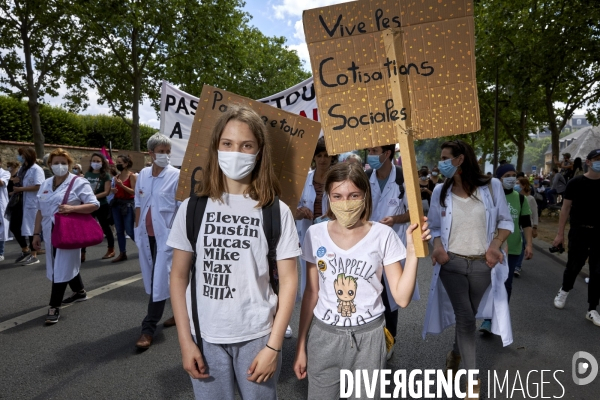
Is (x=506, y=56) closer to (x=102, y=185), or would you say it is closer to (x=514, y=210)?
(x=514, y=210)

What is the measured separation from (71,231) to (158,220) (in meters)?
1.17

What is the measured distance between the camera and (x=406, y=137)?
81.8 inches

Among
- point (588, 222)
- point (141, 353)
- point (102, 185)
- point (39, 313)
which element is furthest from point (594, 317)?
point (102, 185)

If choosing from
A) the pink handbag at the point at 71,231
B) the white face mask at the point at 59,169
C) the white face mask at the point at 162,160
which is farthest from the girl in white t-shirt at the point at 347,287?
the white face mask at the point at 59,169

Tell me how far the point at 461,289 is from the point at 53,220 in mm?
4271

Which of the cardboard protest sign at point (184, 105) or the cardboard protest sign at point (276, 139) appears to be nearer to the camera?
the cardboard protest sign at point (276, 139)

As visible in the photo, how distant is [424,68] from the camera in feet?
7.00

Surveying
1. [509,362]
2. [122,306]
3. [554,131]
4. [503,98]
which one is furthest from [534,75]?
[122,306]

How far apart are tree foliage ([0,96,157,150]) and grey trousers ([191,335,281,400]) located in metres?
21.6

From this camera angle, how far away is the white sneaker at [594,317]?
4.83m

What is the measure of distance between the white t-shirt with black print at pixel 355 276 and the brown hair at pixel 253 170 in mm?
453

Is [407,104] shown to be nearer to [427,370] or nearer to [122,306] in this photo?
[427,370]

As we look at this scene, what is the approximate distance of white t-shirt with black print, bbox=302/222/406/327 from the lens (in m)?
2.09

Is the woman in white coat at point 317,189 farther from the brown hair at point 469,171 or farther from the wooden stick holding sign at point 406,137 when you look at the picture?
the wooden stick holding sign at point 406,137
